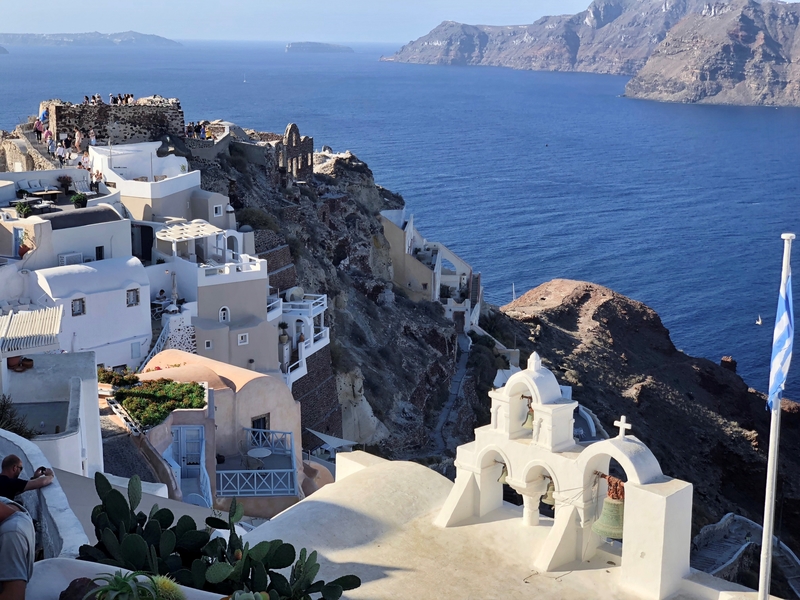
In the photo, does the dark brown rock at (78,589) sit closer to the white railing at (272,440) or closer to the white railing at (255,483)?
the white railing at (255,483)

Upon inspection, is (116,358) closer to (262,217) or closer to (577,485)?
(262,217)

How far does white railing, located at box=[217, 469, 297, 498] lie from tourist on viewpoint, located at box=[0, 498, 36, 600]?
13.9m

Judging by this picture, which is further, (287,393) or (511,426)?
(287,393)

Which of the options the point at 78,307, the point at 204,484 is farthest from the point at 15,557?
the point at 78,307

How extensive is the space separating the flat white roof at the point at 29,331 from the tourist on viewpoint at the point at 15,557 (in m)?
8.52

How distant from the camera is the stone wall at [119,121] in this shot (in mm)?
37562

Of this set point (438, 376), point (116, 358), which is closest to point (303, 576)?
point (116, 358)

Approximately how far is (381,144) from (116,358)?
Result: 11705 centimetres

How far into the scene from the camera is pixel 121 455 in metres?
18.0

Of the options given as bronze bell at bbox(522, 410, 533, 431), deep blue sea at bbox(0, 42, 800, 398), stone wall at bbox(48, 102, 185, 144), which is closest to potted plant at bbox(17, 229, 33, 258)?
stone wall at bbox(48, 102, 185, 144)

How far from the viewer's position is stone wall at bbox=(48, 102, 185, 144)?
37562 mm

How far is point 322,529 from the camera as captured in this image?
41.2ft

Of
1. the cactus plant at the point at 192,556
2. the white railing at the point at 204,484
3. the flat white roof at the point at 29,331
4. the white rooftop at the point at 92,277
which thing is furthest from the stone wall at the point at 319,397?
the cactus plant at the point at 192,556

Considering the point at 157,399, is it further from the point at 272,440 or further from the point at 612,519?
the point at 612,519
